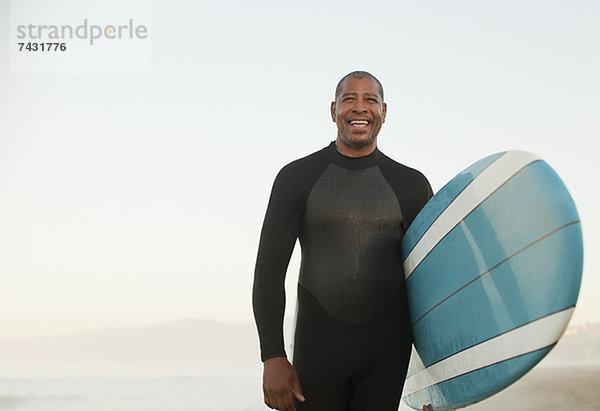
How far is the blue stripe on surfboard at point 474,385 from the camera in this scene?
228 cm

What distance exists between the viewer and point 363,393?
8.17ft

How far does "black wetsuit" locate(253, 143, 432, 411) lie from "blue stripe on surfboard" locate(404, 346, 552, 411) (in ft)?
0.64

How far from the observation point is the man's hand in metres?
2.40

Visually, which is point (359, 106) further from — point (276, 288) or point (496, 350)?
point (496, 350)

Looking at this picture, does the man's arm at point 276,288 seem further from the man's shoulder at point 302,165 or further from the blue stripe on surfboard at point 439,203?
the blue stripe on surfboard at point 439,203

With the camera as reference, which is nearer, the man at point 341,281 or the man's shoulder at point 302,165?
the man at point 341,281

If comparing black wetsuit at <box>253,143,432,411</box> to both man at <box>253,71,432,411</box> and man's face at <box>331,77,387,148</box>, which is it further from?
man's face at <box>331,77,387,148</box>

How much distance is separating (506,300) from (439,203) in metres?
0.45

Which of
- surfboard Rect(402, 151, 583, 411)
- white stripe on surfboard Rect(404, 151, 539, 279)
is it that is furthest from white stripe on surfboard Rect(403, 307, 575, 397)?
white stripe on surfboard Rect(404, 151, 539, 279)

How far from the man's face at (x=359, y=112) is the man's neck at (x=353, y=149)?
17mm

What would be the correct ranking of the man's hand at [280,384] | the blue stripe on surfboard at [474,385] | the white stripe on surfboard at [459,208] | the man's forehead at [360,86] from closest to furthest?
the blue stripe on surfboard at [474,385] < the man's hand at [280,384] < the white stripe on surfboard at [459,208] < the man's forehead at [360,86]

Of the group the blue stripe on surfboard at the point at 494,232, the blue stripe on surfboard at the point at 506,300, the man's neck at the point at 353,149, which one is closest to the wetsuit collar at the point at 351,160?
the man's neck at the point at 353,149

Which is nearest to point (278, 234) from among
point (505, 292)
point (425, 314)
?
point (425, 314)

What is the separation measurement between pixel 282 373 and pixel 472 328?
65 centimetres
